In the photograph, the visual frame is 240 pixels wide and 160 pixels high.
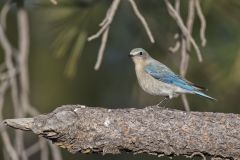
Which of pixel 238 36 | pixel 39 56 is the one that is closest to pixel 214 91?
pixel 238 36

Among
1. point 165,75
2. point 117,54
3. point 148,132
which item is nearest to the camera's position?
point 148,132

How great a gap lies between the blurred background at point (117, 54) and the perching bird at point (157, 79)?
10 cm

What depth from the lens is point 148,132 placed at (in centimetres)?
329

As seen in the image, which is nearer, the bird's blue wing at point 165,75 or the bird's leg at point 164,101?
the bird's blue wing at point 165,75

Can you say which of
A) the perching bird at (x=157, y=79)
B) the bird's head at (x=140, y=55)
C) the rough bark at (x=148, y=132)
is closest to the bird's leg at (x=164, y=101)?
the perching bird at (x=157, y=79)

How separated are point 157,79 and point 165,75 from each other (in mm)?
53

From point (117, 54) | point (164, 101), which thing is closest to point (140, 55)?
point (164, 101)

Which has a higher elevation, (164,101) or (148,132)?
(148,132)

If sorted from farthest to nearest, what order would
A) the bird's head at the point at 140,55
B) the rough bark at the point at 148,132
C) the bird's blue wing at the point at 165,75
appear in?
the bird's head at the point at 140,55 → the bird's blue wing at the point at 165,75 → the rough bark at the point at 148,132

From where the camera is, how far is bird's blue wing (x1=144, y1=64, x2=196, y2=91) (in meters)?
4.48

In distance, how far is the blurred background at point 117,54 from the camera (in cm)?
456

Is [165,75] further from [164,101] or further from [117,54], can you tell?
[117,54]

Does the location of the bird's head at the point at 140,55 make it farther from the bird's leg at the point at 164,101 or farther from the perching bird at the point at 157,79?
the bird's leg at the point at 164,101

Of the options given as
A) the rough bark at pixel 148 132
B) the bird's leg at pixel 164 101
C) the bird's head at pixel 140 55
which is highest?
the bird's head at pixel 140 55
